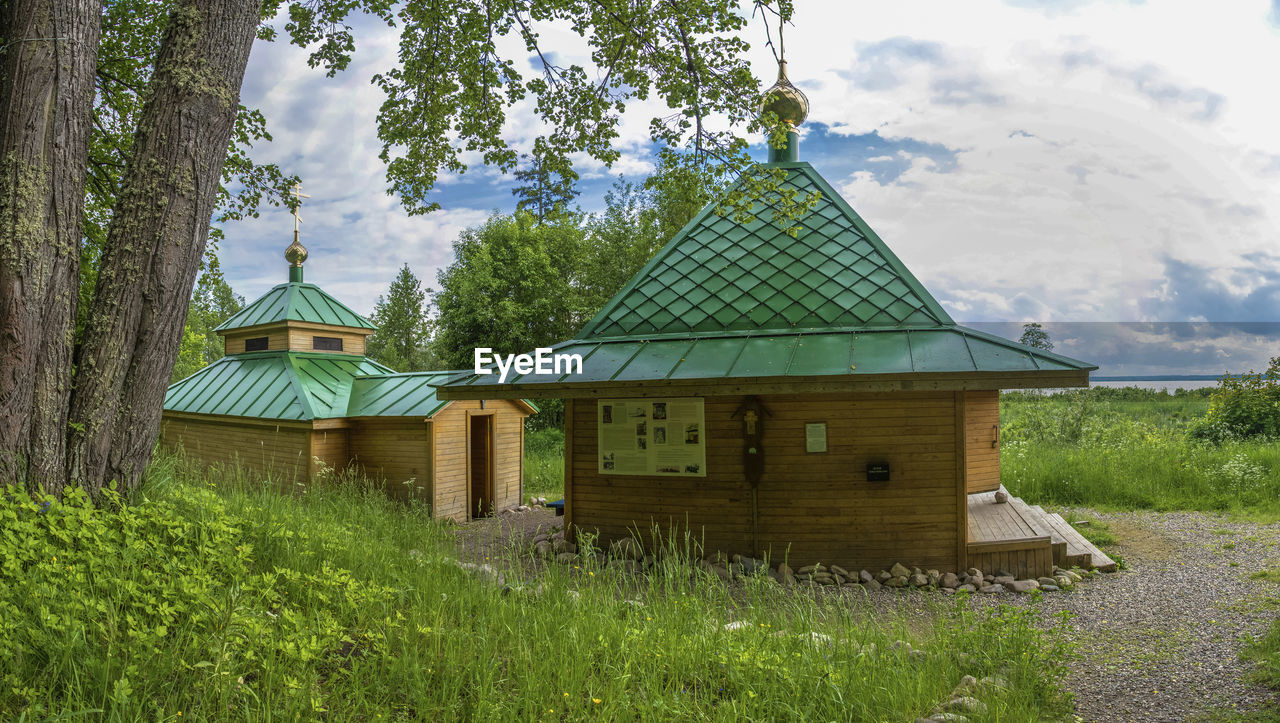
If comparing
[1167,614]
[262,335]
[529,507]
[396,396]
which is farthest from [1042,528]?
[262,335]

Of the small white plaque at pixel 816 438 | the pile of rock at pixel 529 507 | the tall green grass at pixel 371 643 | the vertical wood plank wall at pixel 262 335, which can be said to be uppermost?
the vertical wood plank wall at pixel 262 335

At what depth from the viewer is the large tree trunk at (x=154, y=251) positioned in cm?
484

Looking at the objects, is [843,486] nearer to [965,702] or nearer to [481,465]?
[965,702]

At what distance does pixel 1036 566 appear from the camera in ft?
26.6

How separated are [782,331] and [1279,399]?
51.5 feet

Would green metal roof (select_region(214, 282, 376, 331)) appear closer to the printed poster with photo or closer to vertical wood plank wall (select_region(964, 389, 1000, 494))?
the printed poster with photo

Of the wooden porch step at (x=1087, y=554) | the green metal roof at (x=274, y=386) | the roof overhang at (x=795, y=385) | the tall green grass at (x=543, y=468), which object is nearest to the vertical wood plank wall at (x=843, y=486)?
the roof overhang at (x=795, y=385)

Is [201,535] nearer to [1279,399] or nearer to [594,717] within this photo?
[594,717]

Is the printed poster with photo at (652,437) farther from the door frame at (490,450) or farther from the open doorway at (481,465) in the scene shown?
the open doorway at (481,465)

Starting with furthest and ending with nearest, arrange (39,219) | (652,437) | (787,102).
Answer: (787,102)
(652,437)
(39,219)

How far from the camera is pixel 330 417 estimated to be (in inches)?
517

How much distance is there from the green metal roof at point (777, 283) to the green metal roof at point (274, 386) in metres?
6.94

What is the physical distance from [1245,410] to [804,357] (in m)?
15.5

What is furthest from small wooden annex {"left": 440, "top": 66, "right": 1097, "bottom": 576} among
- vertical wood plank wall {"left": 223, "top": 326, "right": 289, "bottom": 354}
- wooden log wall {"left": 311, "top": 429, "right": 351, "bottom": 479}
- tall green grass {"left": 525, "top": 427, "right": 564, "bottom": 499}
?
vertical wood plank wall {"left": 223, "top": 326, "right": 289, "bottom": 354}
